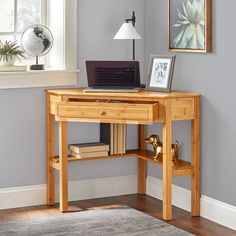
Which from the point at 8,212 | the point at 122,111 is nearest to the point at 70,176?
the point at 8,212

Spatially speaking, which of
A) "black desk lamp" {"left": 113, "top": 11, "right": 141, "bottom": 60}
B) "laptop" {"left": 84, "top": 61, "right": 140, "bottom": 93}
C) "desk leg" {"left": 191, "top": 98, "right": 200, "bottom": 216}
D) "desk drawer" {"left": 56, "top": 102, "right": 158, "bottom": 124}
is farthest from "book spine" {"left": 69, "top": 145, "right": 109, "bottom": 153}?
"black desk lamp" {"left": 113, "top": 11, "right": 141, "bottom": 60}

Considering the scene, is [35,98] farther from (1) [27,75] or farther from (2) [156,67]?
(2) [156,67]

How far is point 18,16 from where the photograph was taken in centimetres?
483

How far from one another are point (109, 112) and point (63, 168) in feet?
1.77

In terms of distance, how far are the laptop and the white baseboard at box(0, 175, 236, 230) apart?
819 mm

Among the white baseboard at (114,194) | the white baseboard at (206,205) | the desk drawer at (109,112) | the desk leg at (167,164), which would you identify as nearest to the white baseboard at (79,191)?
the white baseboard at (114,194)

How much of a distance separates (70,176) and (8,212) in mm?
577

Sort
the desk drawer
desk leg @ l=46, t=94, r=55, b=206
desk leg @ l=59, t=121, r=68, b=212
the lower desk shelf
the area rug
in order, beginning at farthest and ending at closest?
desk leg @ l=46, t=94, r=55, b=206 → desk leg @ l=59, t=121, r=68, b=212 → the lower desk shelf → the desk drawer → the area rug

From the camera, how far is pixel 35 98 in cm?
474

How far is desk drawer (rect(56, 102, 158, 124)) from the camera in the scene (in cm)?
424

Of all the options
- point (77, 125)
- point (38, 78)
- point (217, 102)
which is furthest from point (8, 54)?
point (217, 102)

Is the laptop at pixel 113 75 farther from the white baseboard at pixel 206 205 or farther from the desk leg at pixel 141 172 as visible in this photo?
the white baseboard at pixel 206 205

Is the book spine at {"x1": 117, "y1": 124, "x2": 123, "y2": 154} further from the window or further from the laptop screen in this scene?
the window

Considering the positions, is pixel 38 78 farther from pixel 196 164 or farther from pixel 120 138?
pixel 196 164
